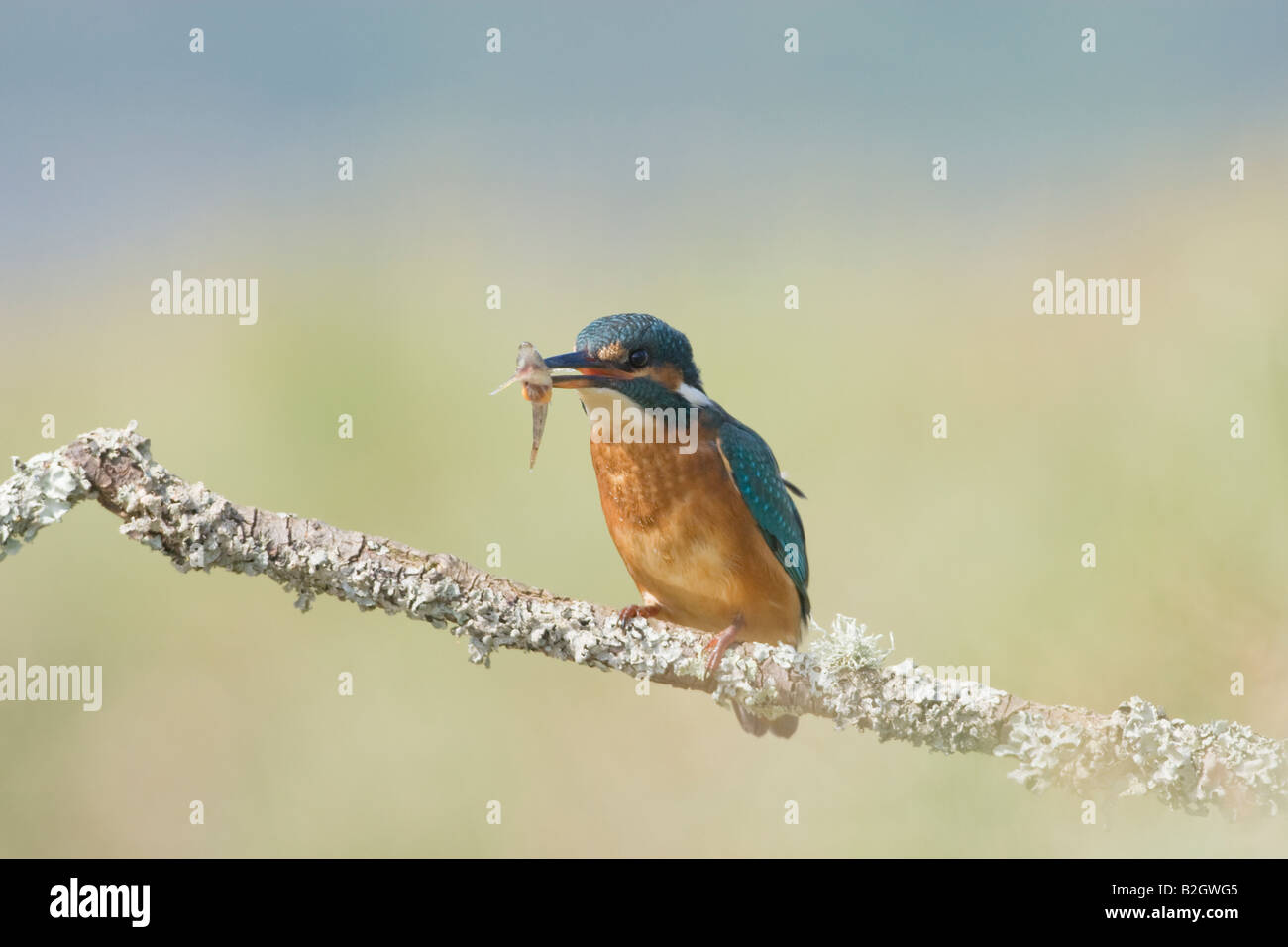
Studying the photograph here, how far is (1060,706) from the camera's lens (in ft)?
7.36

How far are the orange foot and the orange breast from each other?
0.22 metres

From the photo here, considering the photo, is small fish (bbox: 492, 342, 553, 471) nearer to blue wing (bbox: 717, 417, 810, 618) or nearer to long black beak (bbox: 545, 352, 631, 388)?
long black beak (bbox: 545, 352, 631, 388)

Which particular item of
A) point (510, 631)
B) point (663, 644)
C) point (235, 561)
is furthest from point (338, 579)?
point (663, 644)

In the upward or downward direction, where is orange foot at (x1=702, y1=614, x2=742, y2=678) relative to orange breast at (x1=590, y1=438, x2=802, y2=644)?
downward

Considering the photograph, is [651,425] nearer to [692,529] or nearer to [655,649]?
[692,529]

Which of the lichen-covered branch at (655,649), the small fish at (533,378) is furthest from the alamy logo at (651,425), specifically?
the lichen-covered branch at (655,649)

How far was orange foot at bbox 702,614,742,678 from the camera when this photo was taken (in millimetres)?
2428

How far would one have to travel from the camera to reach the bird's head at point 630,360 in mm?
2566

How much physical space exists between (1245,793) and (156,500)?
231 centimetres

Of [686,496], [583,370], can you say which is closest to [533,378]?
[583,370]

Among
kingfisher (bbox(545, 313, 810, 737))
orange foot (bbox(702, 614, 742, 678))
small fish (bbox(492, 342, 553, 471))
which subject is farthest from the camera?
kingfisher (bbox(545, 313, 810, 737))

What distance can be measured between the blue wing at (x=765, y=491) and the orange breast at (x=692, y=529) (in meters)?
0.03

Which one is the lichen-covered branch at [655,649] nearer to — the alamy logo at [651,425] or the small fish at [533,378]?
the small fish at [533,378]

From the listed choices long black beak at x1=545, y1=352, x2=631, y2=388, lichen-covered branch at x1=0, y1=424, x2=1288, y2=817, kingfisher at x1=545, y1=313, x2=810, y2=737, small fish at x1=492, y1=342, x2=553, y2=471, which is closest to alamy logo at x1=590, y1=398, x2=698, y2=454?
kingfisher at x1=545, y1=313, x2=810, y2=737
